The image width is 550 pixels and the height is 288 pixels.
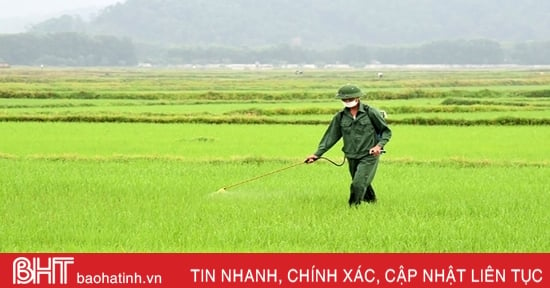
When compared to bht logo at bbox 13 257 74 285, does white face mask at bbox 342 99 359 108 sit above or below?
above

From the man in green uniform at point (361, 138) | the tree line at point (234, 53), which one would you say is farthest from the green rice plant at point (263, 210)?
the tree line at point (234, 53)

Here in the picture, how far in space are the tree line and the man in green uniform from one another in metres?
101

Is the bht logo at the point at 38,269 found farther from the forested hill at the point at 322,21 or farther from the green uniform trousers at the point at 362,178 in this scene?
the forested hill at the point at 322,21

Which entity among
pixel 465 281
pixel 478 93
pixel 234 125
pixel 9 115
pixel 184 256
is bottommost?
pixel 465 281

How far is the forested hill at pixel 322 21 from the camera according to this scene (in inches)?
6462

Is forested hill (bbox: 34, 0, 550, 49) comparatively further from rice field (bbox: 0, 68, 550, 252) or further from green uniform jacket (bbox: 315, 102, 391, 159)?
green uniform jacket (bbox: 315, 102, 391, 159)

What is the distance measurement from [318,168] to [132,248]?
569cm

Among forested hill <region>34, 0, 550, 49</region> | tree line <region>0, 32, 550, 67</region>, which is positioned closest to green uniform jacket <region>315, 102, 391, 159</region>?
tree line <region>0, 32, 550, 67</region>

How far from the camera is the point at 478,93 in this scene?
3158 centimetres

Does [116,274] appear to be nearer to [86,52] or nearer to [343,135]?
[343,135]

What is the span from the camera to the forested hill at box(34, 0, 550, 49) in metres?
164

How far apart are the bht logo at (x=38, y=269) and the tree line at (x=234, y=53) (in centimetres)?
10313

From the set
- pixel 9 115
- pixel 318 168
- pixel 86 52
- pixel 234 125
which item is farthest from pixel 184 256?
pixel 86 52

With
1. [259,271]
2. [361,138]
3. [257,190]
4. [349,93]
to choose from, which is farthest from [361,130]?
[259,271]
